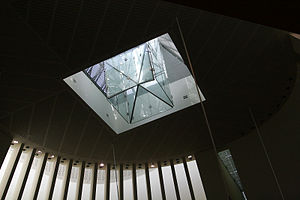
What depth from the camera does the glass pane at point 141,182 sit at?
10.4 m

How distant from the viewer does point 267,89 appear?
25.8 feet

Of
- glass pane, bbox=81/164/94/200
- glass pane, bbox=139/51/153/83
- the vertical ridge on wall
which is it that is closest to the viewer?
glass pane, bbox=139/51/153/83

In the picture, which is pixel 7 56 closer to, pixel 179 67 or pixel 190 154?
pixel 179 67

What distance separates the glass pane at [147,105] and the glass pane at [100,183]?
3.67 metres

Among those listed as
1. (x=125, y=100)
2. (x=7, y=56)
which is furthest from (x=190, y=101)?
(x=7, y=56)

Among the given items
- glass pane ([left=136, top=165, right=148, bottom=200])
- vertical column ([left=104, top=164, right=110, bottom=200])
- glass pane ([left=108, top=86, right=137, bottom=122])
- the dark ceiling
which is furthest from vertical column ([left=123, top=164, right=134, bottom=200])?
glass pane ([left=108, top=86, right=137, bottom=122])

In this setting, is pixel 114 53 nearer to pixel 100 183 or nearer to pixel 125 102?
pixel 125 102

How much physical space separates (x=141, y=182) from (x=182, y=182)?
1.74m

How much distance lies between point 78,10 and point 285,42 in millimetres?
5120

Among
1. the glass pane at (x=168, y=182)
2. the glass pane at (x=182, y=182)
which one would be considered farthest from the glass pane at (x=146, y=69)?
the glass pane at (x=182, y=182)

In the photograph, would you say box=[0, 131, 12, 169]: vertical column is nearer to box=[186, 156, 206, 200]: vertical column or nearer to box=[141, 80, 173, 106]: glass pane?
box=[141, 80, 173, 106]: glass pane

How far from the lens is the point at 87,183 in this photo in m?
10.5

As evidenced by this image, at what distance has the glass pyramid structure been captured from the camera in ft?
25.8

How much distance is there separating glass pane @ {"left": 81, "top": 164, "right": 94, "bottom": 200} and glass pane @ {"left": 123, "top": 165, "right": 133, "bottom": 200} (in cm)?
144
